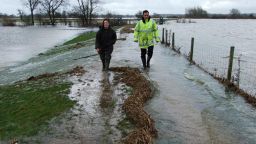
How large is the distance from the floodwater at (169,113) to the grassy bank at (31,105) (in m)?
0.33

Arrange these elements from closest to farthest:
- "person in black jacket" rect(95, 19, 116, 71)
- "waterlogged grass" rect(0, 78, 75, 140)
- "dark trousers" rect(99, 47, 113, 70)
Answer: "waterlogged grass" rect(0, 78, 75, 140)
"person in black jacket" rect(95, 19, 116, 71)
"dark trousers" rect(99, 47, 113, 70)

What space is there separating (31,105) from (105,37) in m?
4.81

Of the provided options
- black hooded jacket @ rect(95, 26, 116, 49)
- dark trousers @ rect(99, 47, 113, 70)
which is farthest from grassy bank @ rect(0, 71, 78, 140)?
black hooded jacket @ rect(95, 26, 116, 49)

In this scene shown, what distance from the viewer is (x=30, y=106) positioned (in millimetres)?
9336

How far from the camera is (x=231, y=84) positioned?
11.7 meters

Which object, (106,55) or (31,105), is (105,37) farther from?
(31,105)

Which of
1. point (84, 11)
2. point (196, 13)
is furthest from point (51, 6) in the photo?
point (196, 13)

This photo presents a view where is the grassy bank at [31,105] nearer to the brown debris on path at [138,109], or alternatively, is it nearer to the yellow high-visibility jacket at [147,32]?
the brown debris on path at [138,109]

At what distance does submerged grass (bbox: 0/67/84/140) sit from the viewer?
779 cm

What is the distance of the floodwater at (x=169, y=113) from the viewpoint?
715cm

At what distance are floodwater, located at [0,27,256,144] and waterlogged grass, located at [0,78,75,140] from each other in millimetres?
330

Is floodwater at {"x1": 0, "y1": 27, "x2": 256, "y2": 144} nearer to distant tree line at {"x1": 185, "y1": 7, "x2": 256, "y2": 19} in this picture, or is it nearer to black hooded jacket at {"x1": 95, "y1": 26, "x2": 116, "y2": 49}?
black hooded jacket at {"x1": 95, "y1": 26, "x2": 116, "y2": 49}

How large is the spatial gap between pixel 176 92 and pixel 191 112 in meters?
1.99

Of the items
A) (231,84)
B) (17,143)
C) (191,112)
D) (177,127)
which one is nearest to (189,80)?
(231,84)
